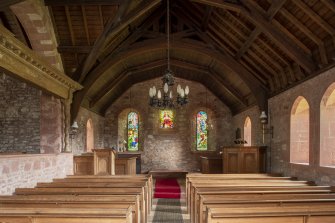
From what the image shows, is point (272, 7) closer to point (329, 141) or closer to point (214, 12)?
point (214, 12)

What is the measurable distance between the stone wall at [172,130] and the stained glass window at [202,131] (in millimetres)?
235


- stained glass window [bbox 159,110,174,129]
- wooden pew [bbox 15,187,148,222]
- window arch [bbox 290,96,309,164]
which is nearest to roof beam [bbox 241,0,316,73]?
window arch [bbox 290,96,309,164]

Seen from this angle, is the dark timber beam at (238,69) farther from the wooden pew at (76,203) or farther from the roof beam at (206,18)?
the wooden pew at (76,203)

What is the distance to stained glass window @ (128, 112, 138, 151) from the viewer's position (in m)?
16.9

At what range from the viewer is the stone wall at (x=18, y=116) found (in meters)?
9.67

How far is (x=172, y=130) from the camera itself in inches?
663

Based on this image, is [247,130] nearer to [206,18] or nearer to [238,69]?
[238,69]

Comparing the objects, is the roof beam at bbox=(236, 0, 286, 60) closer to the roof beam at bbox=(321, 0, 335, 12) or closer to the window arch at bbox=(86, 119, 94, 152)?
the roof beam at bbox=(321, 0, 335, 12)

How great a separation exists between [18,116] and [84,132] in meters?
3.26

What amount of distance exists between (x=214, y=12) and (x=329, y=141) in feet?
15.5

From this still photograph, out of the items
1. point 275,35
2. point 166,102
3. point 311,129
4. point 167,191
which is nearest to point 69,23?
point 166,102

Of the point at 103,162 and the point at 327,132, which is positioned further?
the point at 103,162

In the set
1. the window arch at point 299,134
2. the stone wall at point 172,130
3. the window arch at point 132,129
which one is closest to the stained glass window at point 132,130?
the window arch at point 132,129

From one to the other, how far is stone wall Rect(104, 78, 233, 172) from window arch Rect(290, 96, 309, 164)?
7.48 meters
